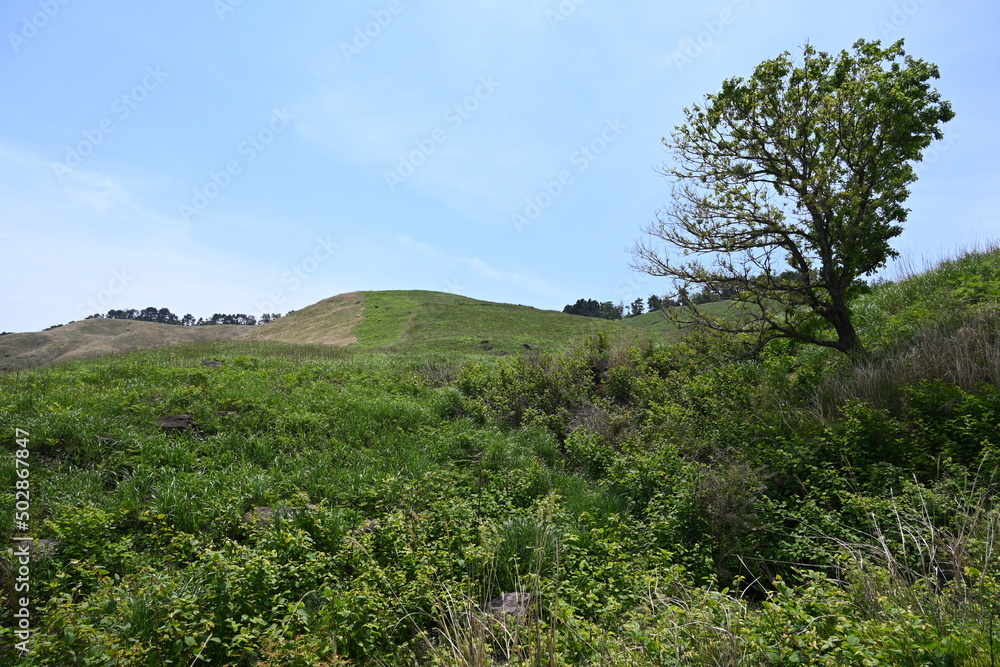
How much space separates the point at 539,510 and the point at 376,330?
3569cm

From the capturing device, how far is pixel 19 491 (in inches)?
235

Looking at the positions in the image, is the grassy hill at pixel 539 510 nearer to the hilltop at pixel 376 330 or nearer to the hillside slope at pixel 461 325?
the hillside slope at pixel 461 325

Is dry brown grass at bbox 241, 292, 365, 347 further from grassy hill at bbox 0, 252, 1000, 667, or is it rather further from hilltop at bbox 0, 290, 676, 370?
grassy hill at bbox 0, 252, 1000, 667

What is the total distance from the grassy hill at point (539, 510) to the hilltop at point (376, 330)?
1657 cm

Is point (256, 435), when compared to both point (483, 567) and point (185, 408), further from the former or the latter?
point (483, 567)

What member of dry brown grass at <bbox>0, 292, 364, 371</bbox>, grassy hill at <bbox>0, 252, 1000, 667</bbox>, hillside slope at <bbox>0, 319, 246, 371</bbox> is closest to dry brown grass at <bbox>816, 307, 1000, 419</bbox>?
grassy hill at <bbox>0, 252, 1000, 667</bbox>

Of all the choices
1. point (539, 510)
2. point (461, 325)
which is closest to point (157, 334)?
point (461, 325)

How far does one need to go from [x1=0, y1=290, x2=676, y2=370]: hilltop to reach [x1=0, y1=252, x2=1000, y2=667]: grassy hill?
16.6 meters

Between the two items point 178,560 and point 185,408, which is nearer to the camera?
point 178,560

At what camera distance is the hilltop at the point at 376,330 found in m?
32.7

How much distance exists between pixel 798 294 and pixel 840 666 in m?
8.40

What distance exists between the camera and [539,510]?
5383mm

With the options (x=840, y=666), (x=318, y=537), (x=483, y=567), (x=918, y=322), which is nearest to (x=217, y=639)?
(x=318, y=537)

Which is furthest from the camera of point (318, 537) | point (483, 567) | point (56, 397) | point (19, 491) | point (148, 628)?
point (56, 397)
